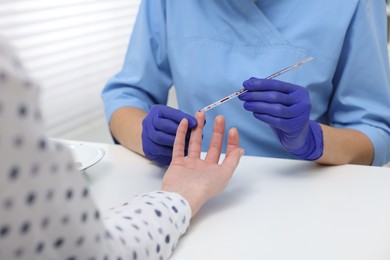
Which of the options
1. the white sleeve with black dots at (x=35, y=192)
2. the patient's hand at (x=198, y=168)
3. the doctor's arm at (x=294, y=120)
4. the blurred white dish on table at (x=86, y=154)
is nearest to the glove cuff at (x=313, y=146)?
the doctor's arm at (x=294, y=120)

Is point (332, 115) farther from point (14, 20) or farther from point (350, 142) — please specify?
point (14, 20)

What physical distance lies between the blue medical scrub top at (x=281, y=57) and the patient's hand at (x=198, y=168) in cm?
22

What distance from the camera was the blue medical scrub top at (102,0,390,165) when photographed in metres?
1.00

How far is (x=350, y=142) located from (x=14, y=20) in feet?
2.78

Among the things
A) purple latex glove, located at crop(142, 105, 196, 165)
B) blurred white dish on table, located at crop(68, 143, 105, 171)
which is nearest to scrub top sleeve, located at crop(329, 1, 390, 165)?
purple latex glove, located at crop(142, 105, 196, 165)

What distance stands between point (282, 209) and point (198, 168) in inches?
5.6

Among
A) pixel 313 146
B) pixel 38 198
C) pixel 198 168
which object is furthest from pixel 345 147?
pixel 38 198

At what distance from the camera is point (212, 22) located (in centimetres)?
109

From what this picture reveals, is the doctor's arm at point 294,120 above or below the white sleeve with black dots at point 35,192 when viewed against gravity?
below

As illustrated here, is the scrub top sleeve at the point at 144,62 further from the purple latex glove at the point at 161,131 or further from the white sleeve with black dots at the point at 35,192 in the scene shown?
the white sleeve with black dots at the point at 35,192

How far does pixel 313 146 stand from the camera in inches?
34.1

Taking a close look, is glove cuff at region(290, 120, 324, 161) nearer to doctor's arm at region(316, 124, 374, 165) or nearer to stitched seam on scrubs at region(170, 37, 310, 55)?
doctor's arm at region(316, 124, 374, 165)

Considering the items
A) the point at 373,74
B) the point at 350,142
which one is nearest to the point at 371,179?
the point at 350,142

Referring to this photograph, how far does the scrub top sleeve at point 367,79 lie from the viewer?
99 centimetres
